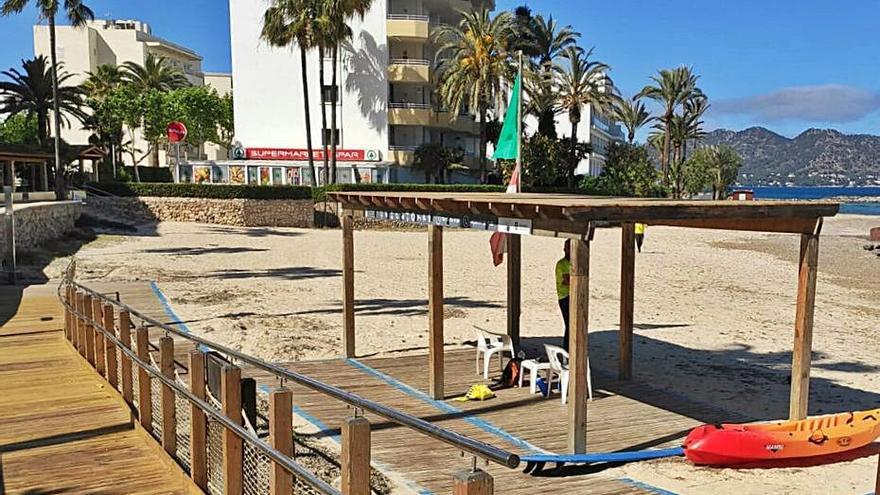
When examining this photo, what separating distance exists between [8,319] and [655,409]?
10308 mm

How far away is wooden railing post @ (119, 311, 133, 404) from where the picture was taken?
6.99 m

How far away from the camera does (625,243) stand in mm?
10211

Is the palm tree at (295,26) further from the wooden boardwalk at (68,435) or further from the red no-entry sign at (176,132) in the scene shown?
the wooden boardwalk at (68,435)

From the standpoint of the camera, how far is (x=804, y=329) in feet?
25.7

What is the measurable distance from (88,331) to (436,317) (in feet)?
13.8

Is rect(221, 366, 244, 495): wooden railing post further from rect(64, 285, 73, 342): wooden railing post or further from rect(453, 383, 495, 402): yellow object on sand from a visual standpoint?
rect(64, 285, 73, 342): wooden railing post

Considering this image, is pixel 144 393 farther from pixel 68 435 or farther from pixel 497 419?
pixel 497 419

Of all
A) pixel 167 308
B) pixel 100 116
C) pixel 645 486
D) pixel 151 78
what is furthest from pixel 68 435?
pixel 151 78

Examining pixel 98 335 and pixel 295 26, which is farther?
pixel 295 26

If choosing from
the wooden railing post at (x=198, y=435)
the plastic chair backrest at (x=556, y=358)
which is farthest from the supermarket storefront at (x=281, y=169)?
the wooden railing post at (x=198, y=435)

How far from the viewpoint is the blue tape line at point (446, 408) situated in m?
7.53

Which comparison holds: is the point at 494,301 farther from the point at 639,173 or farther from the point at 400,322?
the point at 639,173

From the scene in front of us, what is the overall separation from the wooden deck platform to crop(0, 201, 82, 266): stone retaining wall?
52.3 ft

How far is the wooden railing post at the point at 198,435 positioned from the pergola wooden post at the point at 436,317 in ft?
14.3
